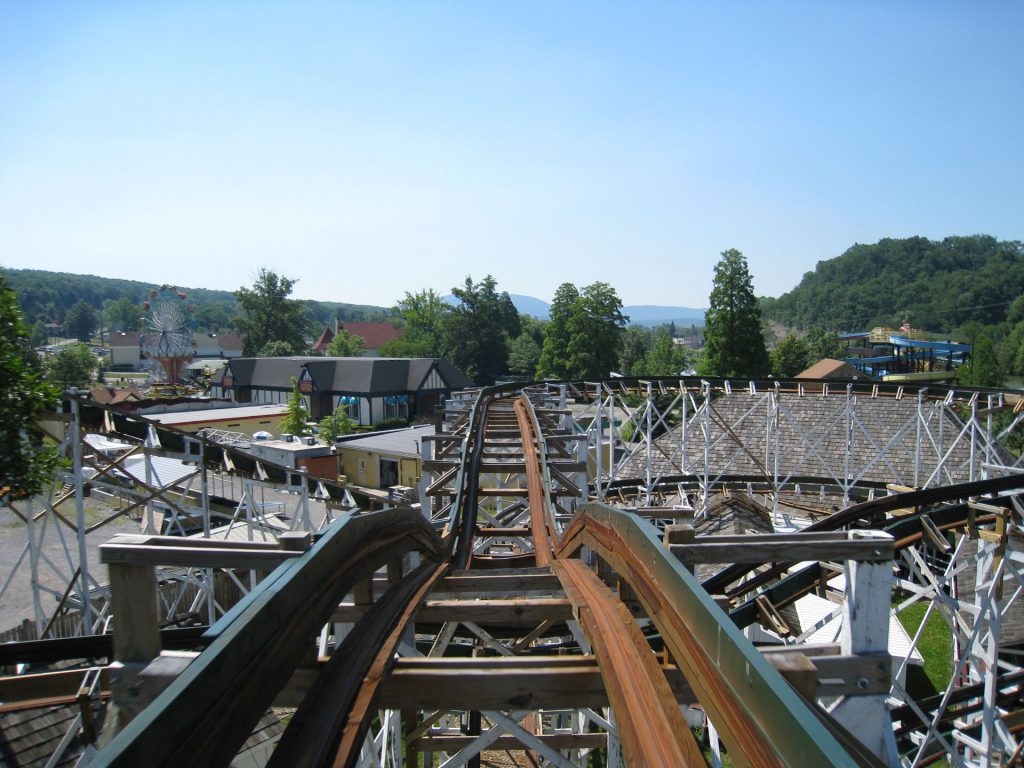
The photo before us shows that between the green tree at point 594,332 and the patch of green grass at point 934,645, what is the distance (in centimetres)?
3384

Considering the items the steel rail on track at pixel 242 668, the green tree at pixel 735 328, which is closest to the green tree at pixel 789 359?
the green tree at pixel 735 328

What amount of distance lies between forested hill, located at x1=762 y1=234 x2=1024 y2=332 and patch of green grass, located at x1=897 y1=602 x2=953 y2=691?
104 meters

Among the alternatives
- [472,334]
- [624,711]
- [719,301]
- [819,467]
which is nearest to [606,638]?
[624,711]

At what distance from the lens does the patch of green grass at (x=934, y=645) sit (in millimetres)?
12471

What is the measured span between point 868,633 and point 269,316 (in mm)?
75706

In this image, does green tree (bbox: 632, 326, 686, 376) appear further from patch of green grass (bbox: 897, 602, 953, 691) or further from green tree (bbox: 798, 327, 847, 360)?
patch of green grass (bbox: 897, 602, 953, 691)

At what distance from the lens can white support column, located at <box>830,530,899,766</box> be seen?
2.03m

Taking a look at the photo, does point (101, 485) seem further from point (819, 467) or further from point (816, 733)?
point (819, 467)

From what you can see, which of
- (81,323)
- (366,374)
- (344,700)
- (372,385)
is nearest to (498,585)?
(344,700)

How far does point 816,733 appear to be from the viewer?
110 cm

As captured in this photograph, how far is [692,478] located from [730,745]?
16.9 metres

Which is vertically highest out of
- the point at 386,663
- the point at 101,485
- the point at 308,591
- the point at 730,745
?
the point at 308,591

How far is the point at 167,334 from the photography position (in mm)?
54938

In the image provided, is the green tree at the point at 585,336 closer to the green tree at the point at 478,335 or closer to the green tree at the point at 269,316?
the green tree at the point at 478,335
